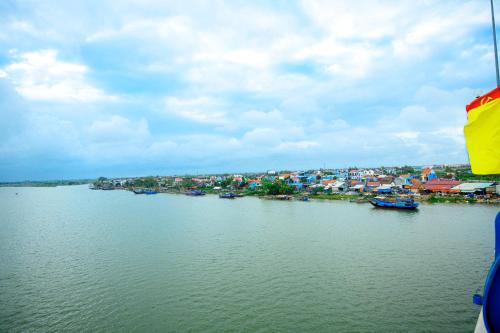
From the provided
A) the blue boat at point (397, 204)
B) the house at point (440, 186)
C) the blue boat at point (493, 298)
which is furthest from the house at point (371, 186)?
the blue boat at point (493, 298)

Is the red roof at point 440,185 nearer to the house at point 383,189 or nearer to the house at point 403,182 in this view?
the house at point 383,189

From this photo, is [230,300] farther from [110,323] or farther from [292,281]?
[110,323]

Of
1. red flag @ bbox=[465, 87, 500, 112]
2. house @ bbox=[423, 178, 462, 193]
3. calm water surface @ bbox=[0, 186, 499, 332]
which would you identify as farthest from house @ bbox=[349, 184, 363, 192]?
red flag @ bbox=[465, 87, 500, 112]

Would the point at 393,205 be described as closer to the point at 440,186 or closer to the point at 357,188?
the point at 440,186

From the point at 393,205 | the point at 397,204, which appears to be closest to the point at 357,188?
the point at 393,205

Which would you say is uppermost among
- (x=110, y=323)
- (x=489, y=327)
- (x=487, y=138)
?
(x=487, y=138)

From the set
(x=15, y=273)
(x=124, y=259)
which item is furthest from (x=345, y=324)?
(x=15, y=273)
